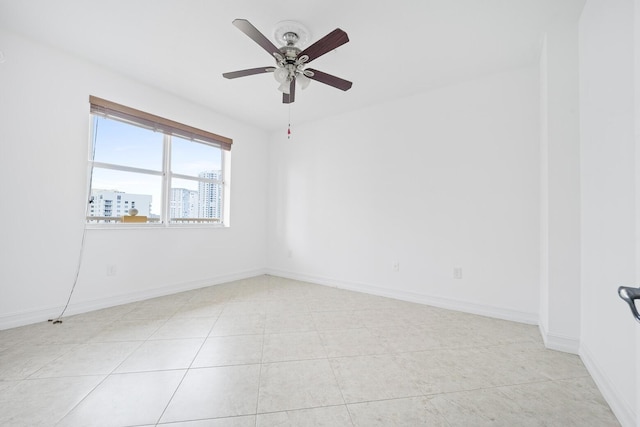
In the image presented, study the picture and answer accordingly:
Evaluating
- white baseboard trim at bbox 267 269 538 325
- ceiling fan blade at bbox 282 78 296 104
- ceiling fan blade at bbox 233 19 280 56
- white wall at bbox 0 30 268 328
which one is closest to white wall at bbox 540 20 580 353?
white baseboard trim at bbox 267 269 538 325

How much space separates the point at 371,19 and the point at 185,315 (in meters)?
3.21

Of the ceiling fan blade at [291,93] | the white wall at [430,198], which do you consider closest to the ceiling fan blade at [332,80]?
the ceiling fan blade at [291,93]

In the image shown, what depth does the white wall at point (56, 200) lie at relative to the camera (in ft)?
7.45

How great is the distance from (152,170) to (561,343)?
4522 millimetres

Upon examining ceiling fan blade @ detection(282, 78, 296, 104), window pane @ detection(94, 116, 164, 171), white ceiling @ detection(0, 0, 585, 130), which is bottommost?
window pane @ detection(94, 116, 164, 171)

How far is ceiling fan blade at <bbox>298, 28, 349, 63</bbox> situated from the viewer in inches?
68.6

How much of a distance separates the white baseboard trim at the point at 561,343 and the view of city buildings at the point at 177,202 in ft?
13.6

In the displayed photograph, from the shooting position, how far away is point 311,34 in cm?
221

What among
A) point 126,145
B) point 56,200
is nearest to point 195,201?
point 126,145

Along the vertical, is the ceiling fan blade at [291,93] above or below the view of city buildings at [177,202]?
above

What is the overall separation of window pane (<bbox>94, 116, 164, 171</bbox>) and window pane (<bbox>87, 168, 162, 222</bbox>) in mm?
143

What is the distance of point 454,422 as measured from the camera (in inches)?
50.0

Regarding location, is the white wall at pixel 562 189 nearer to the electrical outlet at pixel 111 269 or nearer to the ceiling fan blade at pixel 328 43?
the ceiling fan blade at pixel 328 43

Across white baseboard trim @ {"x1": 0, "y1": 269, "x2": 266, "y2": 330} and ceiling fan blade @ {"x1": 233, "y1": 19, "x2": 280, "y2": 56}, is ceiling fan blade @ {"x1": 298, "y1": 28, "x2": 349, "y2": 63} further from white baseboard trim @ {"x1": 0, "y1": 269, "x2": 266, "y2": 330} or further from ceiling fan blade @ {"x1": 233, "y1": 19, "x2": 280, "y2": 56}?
white baseboard trim @ {"x1": 0, "y1": 269, "x2": 266, "y2": 330}
